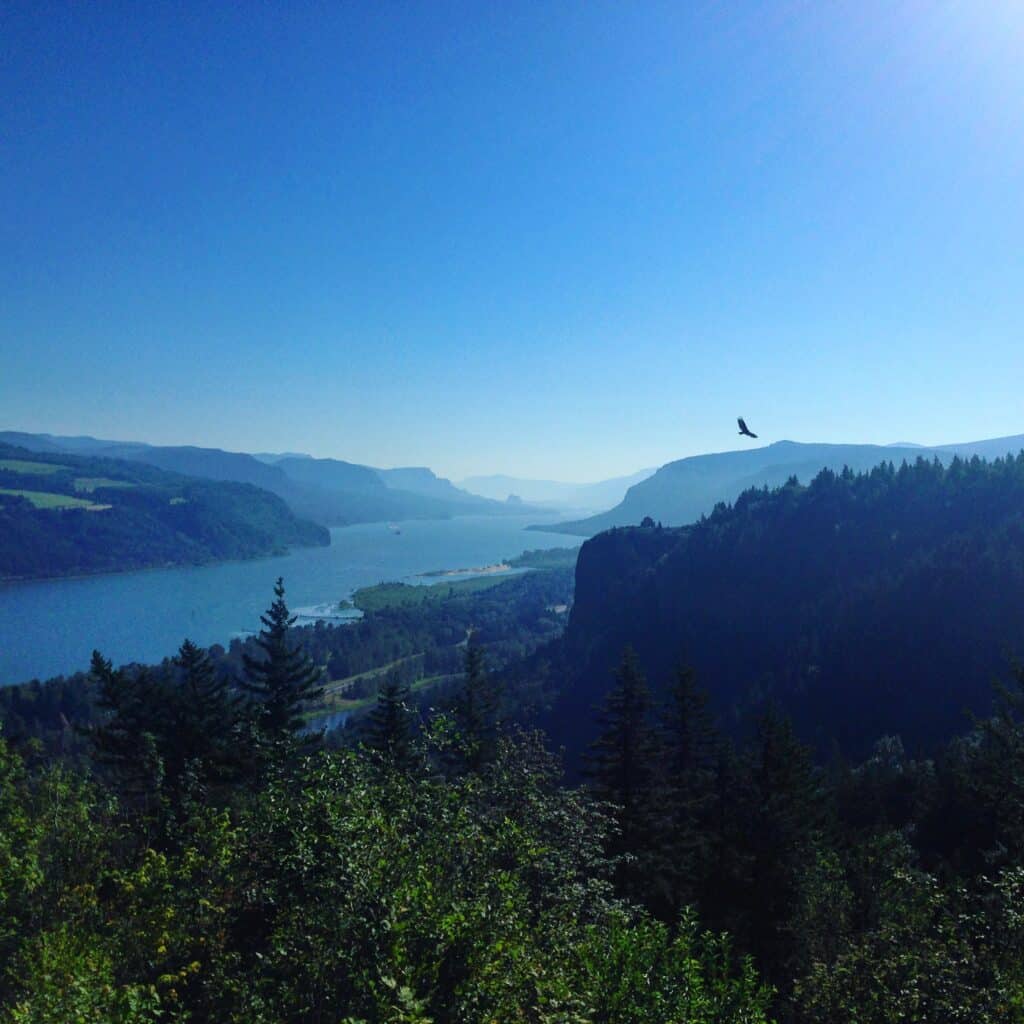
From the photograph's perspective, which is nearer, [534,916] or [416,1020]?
[416,1020]

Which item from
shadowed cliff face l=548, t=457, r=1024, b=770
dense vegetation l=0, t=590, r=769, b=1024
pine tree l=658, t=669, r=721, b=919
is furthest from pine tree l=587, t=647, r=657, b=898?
shadowed cliff face l=548, t=457, r=1024, b=770

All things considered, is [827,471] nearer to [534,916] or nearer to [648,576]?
[648,576]

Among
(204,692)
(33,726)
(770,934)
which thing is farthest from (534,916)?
(33,726)

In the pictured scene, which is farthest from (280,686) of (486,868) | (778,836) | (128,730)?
(486,868)

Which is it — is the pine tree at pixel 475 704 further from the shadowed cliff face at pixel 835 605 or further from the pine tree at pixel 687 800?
the shadowed cliff face at pixel 835 605

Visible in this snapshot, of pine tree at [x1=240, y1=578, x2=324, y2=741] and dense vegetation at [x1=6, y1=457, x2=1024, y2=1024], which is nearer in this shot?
dense vegetation at [x1=6, y1=457, x2=1024, y2=1024]

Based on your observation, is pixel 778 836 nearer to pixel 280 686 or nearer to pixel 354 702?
pixel 280 686

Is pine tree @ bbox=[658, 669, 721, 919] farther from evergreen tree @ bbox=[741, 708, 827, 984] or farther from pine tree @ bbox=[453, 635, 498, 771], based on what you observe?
pine tree @ bbox=[453, 635, 498, 771]

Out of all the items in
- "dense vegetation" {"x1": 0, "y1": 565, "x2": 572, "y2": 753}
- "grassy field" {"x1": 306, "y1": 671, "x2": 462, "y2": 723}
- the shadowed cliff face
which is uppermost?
the shadowed cliff face
